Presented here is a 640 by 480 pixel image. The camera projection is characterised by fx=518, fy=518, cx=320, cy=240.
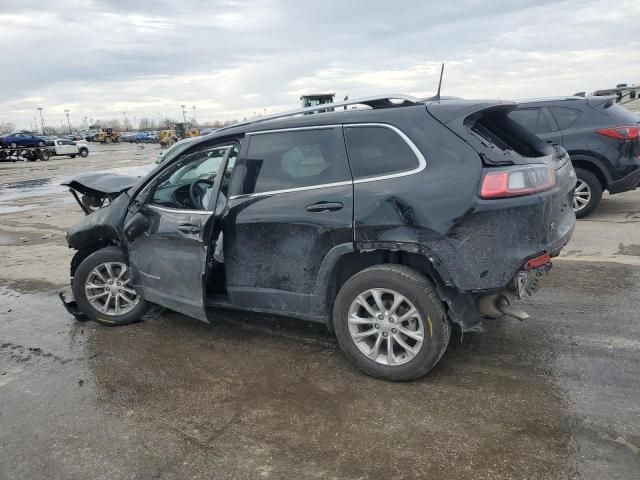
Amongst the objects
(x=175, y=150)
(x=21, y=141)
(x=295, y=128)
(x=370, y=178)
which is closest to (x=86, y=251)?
(x=295, y=128)

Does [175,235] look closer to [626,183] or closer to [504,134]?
[504,134]

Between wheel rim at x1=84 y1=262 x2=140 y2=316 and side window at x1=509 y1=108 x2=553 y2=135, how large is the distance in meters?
6.12

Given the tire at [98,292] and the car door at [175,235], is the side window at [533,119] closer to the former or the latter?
the car door at [175,235]

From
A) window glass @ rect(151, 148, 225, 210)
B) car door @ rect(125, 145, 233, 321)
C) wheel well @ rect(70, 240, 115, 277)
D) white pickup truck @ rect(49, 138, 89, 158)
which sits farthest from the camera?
white pickup truck @ rect(49, 138, 89, 158)

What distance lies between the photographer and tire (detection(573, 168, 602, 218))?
7.61 metres

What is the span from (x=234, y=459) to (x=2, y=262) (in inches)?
252

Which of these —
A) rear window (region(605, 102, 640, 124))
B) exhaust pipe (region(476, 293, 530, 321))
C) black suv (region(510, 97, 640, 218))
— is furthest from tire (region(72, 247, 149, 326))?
rear window (region(605, 102, 640, 124))

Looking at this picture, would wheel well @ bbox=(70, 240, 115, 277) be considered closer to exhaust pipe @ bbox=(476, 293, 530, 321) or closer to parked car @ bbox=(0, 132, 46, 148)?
exhaust pipe @ bbox=(476, 293, 530, 321)

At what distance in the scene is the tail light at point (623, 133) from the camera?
7340mm

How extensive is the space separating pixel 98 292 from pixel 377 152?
2969mm

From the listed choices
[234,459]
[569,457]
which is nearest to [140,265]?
[234,459]

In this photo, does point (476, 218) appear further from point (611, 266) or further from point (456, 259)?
point (611, 266)

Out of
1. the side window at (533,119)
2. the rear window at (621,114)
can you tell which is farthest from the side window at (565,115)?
the rear window at (621,114)

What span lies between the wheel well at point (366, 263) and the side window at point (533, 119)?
532 cm
